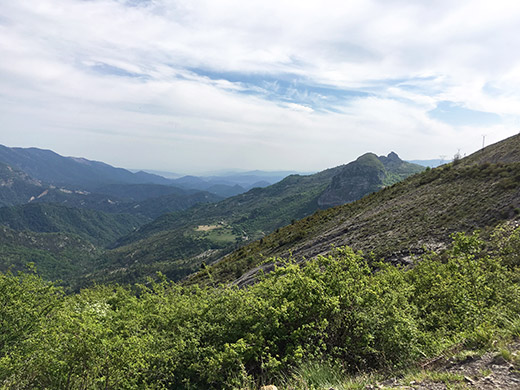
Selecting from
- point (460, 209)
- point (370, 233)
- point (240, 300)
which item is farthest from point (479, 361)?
point (370, 233)

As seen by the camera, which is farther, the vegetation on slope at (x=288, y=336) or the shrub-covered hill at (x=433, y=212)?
the shrub-covered hill at (x=433, y=212)

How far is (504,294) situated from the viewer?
9.43 m

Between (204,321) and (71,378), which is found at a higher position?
(204,321)

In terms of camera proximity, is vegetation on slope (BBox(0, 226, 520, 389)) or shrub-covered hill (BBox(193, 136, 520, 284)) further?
shrub-covered hill (BBox(193, 136, 520, 284))

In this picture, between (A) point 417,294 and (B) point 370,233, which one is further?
(B) point 370,233

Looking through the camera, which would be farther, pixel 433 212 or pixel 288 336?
pixel 433 212

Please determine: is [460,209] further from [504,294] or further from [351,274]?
[351,274]

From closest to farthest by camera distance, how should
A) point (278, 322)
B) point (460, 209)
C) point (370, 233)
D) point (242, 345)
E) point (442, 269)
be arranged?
point (242, 345), point (278, 322), point (442, 269), point (460, 209), point (370, 233)

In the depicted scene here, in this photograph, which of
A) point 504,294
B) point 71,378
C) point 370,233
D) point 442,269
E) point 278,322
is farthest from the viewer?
point 370,233

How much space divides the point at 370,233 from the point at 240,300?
26.2 metres

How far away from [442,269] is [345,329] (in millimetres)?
6627

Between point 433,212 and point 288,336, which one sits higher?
point 433,212

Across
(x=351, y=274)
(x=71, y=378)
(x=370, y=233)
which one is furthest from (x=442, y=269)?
(x=370, y=233)

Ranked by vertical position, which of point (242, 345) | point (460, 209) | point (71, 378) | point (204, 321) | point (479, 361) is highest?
point (460, 209)
